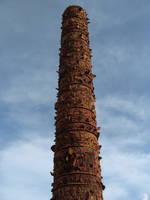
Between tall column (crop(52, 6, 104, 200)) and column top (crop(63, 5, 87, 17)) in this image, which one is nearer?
tall column (crop(52, 6, 104, 200))

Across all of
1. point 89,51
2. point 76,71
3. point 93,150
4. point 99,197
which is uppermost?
point 89,51

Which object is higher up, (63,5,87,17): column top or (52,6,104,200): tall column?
(63,5,87,17): column top

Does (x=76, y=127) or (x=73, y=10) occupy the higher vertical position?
(x=73, y=10)

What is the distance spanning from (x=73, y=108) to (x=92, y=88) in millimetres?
1539

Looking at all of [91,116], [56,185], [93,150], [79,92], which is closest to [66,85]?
[79,92]

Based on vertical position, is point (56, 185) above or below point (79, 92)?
below

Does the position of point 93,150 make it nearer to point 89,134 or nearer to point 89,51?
point 89,134

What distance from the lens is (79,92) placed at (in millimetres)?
10922

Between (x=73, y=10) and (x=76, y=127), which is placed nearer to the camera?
(x=76, y=127)

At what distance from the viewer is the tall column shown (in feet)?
29.9

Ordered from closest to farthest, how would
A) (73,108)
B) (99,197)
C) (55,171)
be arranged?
(99,197)
(55,171)
(73,108)

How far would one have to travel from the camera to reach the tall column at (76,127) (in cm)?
912

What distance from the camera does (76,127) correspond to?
1005 cm

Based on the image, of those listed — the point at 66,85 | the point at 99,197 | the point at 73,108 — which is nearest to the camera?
the point at 99,197
